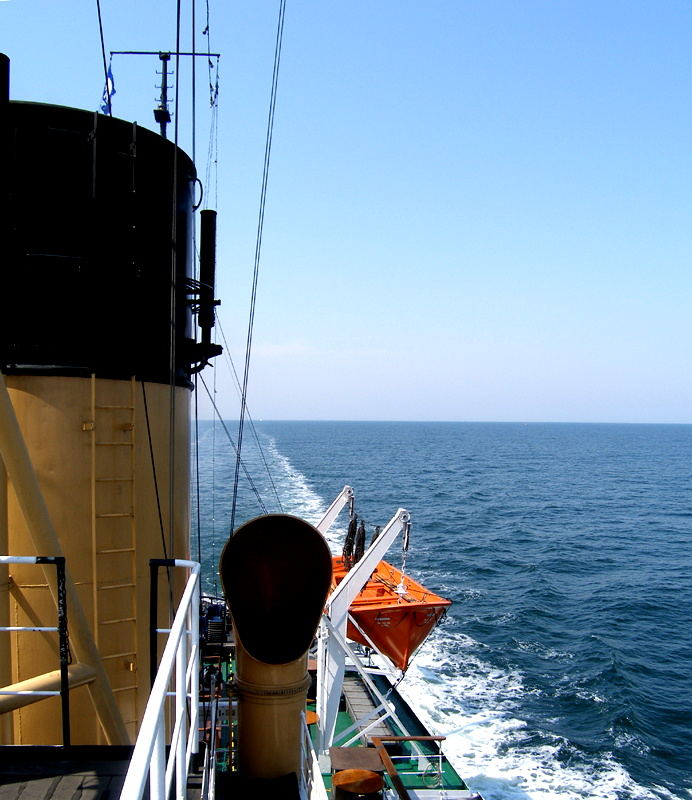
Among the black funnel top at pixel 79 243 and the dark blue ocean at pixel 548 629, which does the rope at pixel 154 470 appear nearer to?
the black funnel top at pixel 79 243

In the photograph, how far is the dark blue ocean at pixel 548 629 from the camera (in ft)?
61.0

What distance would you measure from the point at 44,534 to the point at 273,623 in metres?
3.47

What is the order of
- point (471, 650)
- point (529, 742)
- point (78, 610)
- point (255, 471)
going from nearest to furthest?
1. point (78, 610)
2. point (529, 742)
3. point (471, 650)
4. point (255, 471)

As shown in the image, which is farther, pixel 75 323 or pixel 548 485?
pixel 548 485

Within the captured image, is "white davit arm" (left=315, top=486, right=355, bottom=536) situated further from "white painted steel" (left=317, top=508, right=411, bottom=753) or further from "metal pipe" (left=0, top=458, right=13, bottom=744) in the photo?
"metal pipe" (left=0, top=458, right=13, bottom=744)

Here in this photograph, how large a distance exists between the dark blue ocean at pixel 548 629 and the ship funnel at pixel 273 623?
39.7ft

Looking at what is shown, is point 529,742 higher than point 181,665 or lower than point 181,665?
lower

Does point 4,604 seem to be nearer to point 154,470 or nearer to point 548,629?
point 154,470

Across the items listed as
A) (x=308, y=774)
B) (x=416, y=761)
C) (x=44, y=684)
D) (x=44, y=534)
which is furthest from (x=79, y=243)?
(x=416, y=761)

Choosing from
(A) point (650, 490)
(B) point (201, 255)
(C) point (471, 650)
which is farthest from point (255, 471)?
(B) point (201, 255)

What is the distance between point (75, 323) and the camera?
6434 millimetres

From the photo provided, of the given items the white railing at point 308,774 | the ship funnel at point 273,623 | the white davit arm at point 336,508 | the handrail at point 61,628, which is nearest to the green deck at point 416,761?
the white davit arm at point 336,508

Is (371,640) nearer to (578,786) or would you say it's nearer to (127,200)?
(578,786)

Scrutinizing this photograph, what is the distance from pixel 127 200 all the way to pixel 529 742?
19.1 m
